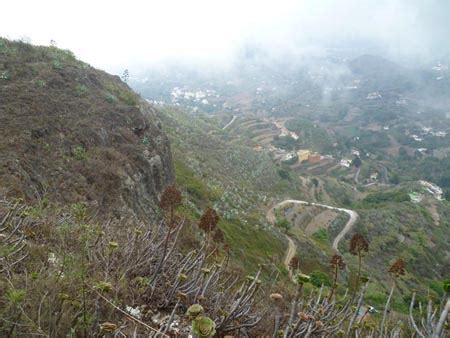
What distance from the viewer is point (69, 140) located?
567 inches

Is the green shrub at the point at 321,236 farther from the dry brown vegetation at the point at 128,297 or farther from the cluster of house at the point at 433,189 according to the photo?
the cluster of house at the point at 433,189

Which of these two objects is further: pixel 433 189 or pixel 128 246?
pixel 433 189

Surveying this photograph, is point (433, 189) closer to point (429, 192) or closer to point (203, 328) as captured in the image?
point (429, 192)

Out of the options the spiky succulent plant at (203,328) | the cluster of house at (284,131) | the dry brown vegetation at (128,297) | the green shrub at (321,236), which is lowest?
the cluster of house at (284,131)

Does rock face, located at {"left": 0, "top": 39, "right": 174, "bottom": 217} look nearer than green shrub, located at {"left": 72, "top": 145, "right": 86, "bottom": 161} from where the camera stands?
Yes

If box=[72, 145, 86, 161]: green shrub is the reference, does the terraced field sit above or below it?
below

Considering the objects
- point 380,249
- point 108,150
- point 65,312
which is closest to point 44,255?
point 65,312

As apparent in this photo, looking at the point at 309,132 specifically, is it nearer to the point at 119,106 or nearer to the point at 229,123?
the point at 229,123

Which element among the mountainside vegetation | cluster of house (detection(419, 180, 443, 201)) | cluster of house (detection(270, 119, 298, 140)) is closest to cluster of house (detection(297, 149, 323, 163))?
cluster of house (detection(270, 119, 298, 140))

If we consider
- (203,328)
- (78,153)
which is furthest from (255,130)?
(203,328)

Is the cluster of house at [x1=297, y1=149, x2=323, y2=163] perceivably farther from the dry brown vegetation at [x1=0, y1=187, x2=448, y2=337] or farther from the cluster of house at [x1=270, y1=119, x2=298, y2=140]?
the dry brown vegetation at [x1=0, y1=187, x2=448, y2=337]

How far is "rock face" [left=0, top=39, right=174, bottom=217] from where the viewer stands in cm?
1170

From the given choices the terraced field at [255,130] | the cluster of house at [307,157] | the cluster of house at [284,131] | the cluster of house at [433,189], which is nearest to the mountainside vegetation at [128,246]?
the cluster of house at [433,189]

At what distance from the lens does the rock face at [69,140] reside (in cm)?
1170
